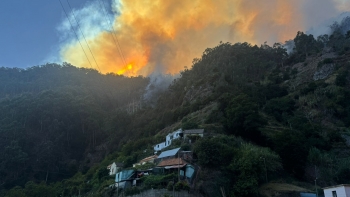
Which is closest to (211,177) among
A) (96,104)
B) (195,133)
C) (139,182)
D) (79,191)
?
(139,182)

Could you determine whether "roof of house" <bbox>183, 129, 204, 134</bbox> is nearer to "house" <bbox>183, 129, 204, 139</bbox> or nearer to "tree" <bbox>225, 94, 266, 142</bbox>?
"house" <bbox>183, 129, 204, 139</bbox>

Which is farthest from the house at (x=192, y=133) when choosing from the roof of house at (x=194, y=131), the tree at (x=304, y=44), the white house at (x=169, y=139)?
the tree at (x=304, y=44)

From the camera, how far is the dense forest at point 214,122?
3506 cm

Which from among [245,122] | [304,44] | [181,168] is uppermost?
[304,44]

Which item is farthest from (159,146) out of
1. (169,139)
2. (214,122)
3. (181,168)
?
(181,168)

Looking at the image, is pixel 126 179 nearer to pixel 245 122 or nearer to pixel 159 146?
pixel 159 146

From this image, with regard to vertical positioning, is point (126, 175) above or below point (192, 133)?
below

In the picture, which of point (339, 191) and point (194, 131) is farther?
point (194, 131)

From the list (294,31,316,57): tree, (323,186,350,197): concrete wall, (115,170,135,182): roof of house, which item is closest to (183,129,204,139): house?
(115,170,135,182): roof of house

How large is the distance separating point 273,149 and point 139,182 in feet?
58.2

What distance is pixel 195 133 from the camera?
133ft

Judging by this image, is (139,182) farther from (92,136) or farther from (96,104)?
(96,104)

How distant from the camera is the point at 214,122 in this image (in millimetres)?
47656

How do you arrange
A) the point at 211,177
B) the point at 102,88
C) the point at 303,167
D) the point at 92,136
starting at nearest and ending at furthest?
the point at 211,177 < the point at 303,167 < the point at 92,136 < the point at 102,88
